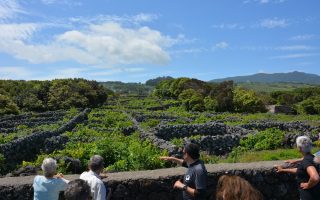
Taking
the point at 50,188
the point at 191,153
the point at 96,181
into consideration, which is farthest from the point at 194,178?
the point at 50,188

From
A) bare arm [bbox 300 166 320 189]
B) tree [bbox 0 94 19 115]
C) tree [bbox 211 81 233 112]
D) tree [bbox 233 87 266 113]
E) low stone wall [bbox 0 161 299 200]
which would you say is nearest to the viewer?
bare arm [bbox 300 166 320 189]

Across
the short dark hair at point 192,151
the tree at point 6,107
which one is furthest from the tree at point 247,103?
the short dark hair at point 192,151

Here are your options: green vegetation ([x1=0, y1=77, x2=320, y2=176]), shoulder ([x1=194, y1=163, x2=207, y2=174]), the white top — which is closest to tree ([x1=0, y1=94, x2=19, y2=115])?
green vegetation ([x1=0, y1=77, x2=320, y2=176])

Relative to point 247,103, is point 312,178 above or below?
above

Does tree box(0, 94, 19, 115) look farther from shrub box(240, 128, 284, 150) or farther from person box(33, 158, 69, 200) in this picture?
person box(33, 158, 69, 200)

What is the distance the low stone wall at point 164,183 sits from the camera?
679cm

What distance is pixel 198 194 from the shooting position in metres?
5.59

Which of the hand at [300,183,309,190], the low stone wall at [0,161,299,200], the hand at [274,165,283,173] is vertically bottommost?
the low stone wall at [0,161,299,200]

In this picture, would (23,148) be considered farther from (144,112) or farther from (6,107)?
(6,107)

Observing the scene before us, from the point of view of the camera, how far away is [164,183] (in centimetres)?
723

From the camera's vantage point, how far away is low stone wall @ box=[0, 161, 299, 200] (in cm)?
679

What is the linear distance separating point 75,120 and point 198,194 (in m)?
29.2

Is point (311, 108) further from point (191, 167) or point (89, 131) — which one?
point (191, 167)

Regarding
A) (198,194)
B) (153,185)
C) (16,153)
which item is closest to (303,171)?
(198,194)
